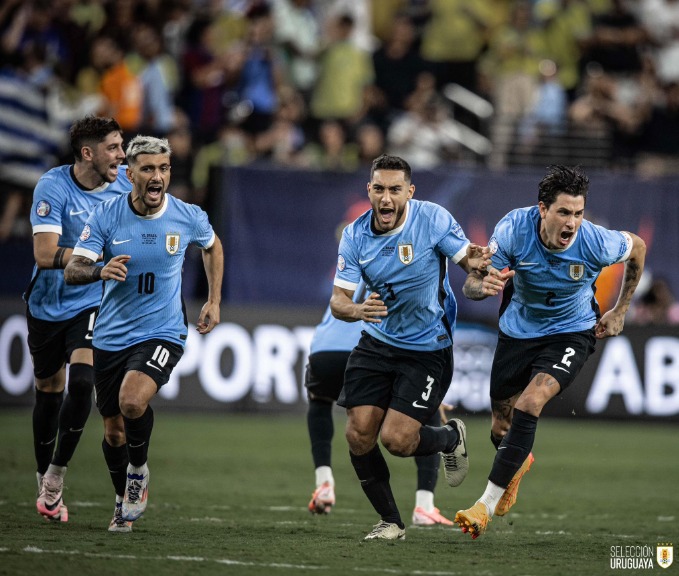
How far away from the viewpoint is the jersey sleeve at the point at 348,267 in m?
8.48

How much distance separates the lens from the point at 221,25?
65.1ft

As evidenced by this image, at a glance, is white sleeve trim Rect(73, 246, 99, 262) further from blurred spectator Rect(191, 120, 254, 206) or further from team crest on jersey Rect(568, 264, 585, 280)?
blurred spectator Rect(191, 120, 254, 206)

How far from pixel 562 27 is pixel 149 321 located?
13477 mm

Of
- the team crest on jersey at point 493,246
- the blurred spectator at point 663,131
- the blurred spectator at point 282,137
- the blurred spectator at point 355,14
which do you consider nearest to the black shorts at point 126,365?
the team crest on jersey at point 493,246

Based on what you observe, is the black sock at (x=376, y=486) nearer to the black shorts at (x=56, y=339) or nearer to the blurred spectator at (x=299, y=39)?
the black shorts at (x=56, y=339)

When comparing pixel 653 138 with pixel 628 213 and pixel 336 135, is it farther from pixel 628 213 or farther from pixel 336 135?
pixel 336 135

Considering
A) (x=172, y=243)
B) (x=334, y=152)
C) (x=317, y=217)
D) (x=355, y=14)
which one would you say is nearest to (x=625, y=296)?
(x=172, y=243)

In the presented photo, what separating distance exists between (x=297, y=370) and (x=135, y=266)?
838 centimetres

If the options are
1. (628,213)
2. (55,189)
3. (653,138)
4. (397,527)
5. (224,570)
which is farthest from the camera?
(653,138)

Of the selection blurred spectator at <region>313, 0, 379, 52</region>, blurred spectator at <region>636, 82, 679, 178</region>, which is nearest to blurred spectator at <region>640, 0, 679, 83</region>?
blurred spectator at <region>636, 82, 679, 178</region>

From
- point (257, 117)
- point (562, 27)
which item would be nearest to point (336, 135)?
point (257, 117)

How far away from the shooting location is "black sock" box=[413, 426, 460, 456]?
8578mm

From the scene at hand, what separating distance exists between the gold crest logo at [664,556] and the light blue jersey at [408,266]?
6.39ft

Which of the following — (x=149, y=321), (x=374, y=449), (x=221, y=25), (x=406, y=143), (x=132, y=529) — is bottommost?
(x=132, y=529)
